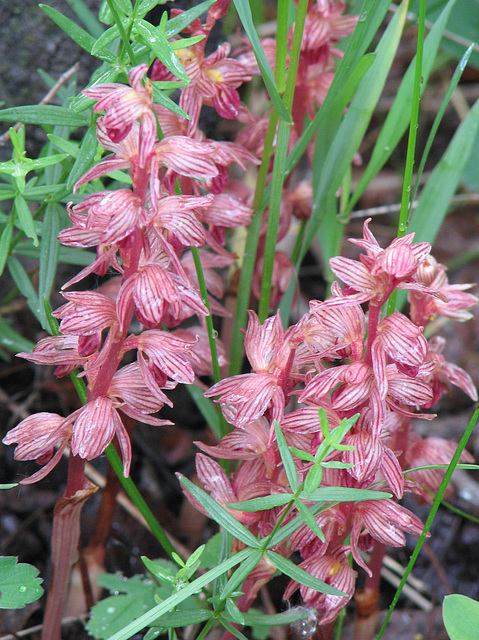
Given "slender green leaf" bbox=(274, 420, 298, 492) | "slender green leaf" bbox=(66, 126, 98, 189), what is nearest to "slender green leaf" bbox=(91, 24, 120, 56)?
"slender green leaf" bbox=(66, 126, 98, 189)

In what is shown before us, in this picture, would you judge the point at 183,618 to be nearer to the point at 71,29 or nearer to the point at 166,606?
the point at 166,606

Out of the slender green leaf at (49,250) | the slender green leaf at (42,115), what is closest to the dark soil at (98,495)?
the slender green leaf at (49,250)

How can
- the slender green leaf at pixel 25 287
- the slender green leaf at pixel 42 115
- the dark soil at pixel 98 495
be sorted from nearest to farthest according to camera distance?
1. the slender green leaf at pixel 42 115
2. the slender green leaf at pixel 25 287
3. the dark soil at pixel 98 495

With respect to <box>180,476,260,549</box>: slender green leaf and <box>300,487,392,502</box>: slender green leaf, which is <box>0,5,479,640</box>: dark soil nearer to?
<box>180,476,260,549</box>: slender green leaf

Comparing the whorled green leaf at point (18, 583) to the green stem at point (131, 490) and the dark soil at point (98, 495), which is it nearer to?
the green stem at point (131, 490)

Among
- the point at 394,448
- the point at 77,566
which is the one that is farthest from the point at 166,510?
the point at 394,448

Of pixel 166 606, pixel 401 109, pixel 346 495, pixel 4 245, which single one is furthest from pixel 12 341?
pixel 401 109

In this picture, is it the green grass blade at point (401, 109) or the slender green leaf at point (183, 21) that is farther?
the green grass blade at point (401, 109)
